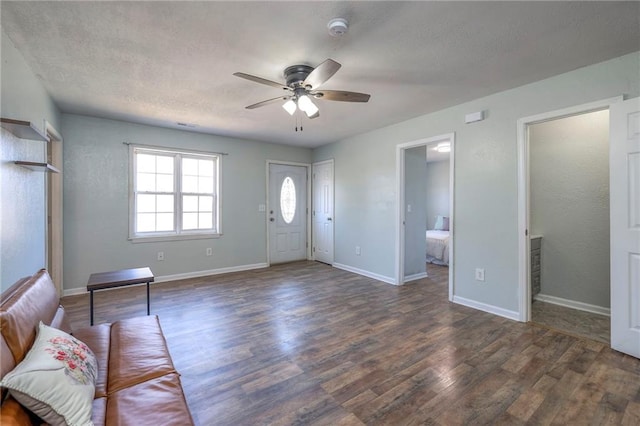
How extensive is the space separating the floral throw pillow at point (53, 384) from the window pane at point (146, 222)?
3551 millimetres

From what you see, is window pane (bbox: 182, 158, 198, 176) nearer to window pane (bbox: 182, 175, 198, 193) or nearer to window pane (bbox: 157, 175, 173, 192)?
window pane (bbox: 182, 175, 198, 193)

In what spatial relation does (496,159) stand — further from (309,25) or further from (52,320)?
(52,320)

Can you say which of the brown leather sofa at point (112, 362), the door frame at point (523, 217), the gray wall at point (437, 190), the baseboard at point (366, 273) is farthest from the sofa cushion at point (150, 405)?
the gray wall at point (437, 190)

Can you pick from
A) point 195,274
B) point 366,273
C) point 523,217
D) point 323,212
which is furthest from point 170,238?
point 523,217

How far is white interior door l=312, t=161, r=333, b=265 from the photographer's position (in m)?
5.76

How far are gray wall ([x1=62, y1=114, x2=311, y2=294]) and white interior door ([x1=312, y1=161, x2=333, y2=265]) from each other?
1.61 meters

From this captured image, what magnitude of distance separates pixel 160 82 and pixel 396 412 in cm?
346

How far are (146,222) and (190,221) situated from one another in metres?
0.65

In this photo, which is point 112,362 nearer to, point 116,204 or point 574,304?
point 116,204

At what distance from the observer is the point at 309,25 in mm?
1945

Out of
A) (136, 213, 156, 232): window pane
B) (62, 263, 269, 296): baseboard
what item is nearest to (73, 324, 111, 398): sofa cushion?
(62, 263, 269, 296): baseboard

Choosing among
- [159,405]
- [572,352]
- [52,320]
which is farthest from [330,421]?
[572,352]

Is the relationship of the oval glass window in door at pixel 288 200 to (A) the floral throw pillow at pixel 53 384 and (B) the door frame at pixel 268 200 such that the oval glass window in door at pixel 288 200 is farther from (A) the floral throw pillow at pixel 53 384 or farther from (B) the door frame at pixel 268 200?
(A) the floral throw pillow at pixel 53 384

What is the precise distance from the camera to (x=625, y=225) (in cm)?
232
